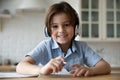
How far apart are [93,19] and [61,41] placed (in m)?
2.22

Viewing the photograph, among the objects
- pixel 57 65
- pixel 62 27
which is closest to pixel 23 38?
pixel 62 27

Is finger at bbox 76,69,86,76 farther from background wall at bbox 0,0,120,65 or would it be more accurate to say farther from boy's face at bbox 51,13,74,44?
background wall at bbox 0,0,120,65

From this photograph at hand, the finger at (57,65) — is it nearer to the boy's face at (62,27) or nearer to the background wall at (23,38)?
the boy's face at (62,27)

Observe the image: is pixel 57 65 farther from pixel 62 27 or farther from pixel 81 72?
pixel 62 27

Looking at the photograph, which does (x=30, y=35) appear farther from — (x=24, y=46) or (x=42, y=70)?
(x=42, y=70)

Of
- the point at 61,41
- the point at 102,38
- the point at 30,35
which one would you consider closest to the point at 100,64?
the point at 61,41

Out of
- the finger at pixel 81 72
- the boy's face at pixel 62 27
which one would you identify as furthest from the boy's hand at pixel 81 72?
the boy's face at pixel 62 27

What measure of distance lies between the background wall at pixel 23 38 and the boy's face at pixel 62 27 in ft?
7.94

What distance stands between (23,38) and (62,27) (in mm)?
2485

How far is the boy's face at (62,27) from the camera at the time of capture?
3.18ft

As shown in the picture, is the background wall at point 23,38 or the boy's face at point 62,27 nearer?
the boy's face at point 62,27

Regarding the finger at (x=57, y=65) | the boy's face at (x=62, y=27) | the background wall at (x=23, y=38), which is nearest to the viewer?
the finger at (x=57, y=65)

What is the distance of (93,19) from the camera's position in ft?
10.4

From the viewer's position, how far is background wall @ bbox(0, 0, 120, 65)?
11.1 feet
